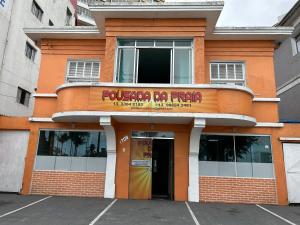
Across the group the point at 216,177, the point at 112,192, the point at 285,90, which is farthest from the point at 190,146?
the point at 285,90

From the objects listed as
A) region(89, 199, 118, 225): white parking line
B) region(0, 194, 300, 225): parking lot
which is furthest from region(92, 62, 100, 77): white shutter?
region(89, 199, 118, 225): white parking line

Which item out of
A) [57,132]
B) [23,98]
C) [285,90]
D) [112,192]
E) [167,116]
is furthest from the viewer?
[23,98]

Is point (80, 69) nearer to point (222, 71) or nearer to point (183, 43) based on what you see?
point (183, 43)

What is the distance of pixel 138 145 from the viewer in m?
11.4

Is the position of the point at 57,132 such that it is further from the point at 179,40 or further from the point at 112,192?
the point at 179,40

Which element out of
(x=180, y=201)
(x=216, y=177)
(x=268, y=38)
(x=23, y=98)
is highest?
(x=268, y=38)

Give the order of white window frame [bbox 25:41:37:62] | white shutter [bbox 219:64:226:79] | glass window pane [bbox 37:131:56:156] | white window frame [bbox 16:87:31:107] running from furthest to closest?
white window frame [bbox 25:41:37:62], white window frame [bbox 16:87:31:107], white shutter [bbox 219:64:226:79], glass window pane [bbox 37:131:56:156]

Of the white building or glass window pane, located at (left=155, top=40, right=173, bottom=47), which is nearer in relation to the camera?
glass window pane, located at (left=155, top=40, right=173, bottom=47)

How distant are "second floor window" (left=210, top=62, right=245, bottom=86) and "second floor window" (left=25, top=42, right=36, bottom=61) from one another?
570 inches

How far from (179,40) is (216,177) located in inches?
240

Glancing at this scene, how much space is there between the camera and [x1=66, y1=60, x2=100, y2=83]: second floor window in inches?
488

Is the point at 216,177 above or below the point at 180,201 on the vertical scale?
above

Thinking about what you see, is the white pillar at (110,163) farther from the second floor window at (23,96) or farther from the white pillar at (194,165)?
the second floor window at (23,96)

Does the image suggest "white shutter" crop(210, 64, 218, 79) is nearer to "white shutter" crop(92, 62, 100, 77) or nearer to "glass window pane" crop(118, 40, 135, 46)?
"glass window pane" crop(118, 40, 135, 46)
